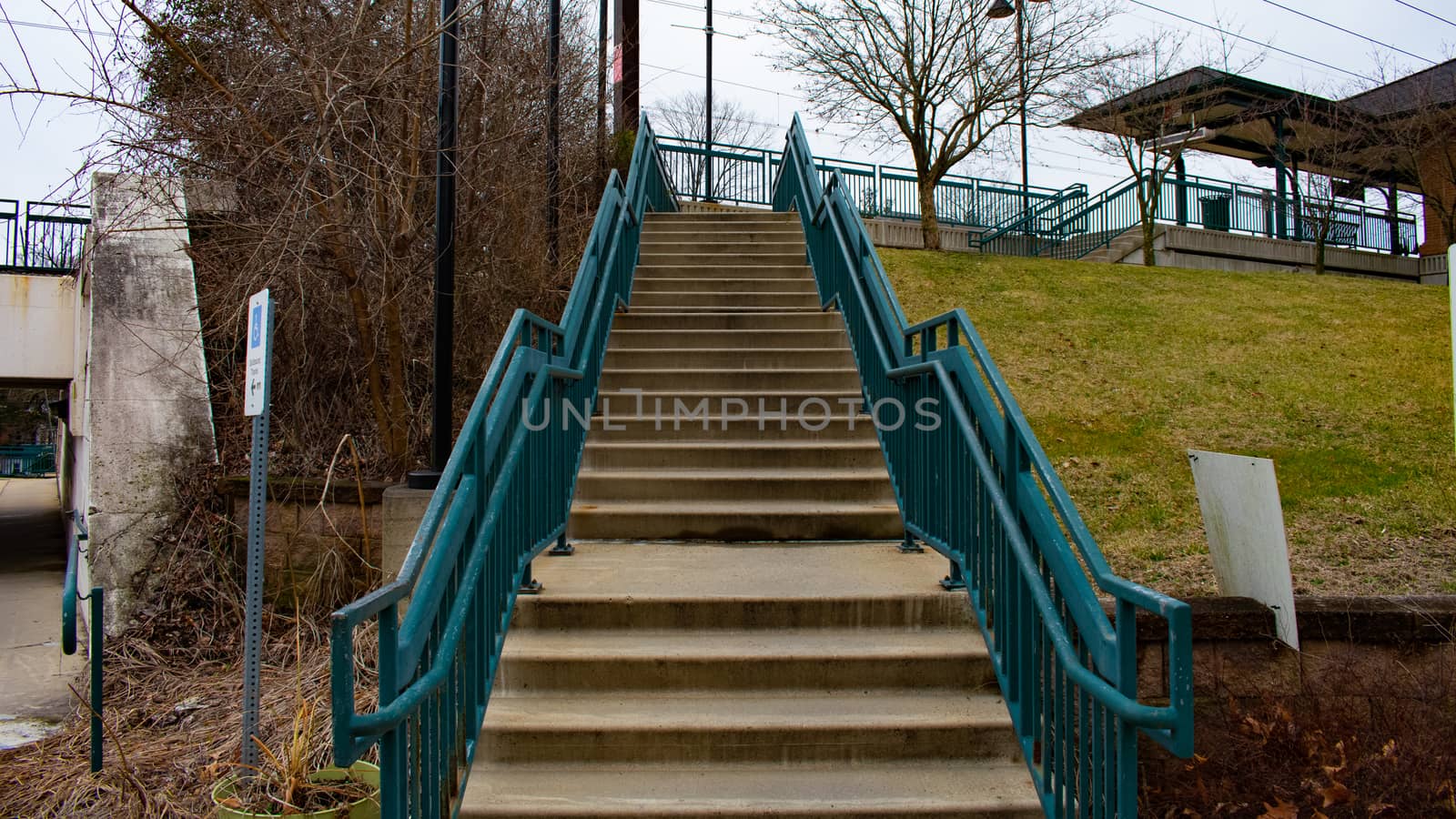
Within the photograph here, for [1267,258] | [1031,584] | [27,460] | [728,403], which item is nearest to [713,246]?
[728,403]

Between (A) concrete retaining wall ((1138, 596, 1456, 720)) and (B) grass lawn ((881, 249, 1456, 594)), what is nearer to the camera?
(A) concrete retaining wall ((1138, 596, 1456, 720))

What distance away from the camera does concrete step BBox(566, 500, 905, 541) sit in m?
5.06

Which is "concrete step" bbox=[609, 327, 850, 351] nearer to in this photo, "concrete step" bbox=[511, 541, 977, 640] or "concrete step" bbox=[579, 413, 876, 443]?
"concrete step" bbox=[579, 413, 876, 443]

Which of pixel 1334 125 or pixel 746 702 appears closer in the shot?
pixel 746 702

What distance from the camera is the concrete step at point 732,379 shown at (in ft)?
21.9

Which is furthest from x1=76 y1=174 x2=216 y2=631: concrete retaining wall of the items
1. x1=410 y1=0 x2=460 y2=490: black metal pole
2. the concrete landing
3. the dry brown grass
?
x1=410 y1=0 x2=460 y2=490: black metal pole

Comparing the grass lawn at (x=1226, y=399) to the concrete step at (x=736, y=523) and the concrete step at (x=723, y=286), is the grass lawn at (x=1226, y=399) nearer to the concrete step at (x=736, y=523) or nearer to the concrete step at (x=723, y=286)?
the concrete step at (x=736, y=523)

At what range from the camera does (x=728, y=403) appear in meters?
6.41

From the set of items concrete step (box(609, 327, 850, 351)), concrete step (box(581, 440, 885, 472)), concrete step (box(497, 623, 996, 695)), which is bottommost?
concrete step (box(497, 623, 996, 695))

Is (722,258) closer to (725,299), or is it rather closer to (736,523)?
(725,299)

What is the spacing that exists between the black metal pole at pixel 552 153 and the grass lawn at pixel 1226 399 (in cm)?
419

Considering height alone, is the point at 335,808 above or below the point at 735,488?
below

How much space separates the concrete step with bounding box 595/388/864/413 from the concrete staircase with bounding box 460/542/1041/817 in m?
1.97

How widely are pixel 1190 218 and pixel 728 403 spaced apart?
17974mm
